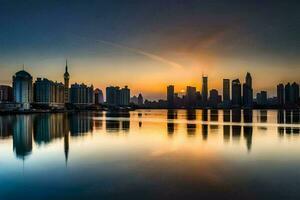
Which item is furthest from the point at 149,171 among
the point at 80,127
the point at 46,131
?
the point at 80,127

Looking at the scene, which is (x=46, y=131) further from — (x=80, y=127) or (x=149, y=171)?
(x=149, y=171)

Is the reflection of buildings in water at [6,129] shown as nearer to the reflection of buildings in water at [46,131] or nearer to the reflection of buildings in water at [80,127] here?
the reflection of buildings in water at [46,131]

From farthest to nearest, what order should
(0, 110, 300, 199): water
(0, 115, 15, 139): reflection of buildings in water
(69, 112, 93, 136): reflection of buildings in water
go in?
(69, 112, 93, 136): reflection of buildings in water, (0, 115, 15, 139): reflection of buildings in water, (0, 110, 300, 199): water

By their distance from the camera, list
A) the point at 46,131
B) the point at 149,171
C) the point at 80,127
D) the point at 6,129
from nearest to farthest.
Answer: the point at 149,171, the point at 46,131, the point at 6,129, the point at 80,127

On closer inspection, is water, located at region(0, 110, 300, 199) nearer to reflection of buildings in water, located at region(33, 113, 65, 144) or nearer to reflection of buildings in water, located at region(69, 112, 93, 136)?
reflection of buildings in water, located at region(33, 113, 65, 144)

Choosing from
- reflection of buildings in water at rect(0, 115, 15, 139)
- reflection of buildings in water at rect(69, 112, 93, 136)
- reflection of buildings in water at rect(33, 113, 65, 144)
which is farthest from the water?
reflection of buildings in water at rect(69, 112, 93, 136)

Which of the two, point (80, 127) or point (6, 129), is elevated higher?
point (6, 129)

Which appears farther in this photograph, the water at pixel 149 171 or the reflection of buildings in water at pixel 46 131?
the reflection of buildings in water at pixel 46 131

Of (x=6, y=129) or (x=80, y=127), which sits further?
(x=80, y=127)

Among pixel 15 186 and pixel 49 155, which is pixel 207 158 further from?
pixel 15 186

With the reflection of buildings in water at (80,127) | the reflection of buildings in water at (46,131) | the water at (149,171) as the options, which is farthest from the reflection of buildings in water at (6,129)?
the water at (149,171)

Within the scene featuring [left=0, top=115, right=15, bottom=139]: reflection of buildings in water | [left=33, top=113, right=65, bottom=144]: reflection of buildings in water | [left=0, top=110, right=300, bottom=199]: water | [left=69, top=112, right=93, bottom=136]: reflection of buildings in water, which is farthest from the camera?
[left=69, top=112, right=93, bottom=136]: reflection of buildings in water

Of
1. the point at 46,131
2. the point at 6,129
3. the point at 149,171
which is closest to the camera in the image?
the point at 149,171

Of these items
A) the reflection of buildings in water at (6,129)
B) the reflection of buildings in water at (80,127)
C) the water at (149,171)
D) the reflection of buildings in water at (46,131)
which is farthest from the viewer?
the reflection of buildings in water at (80,127)
